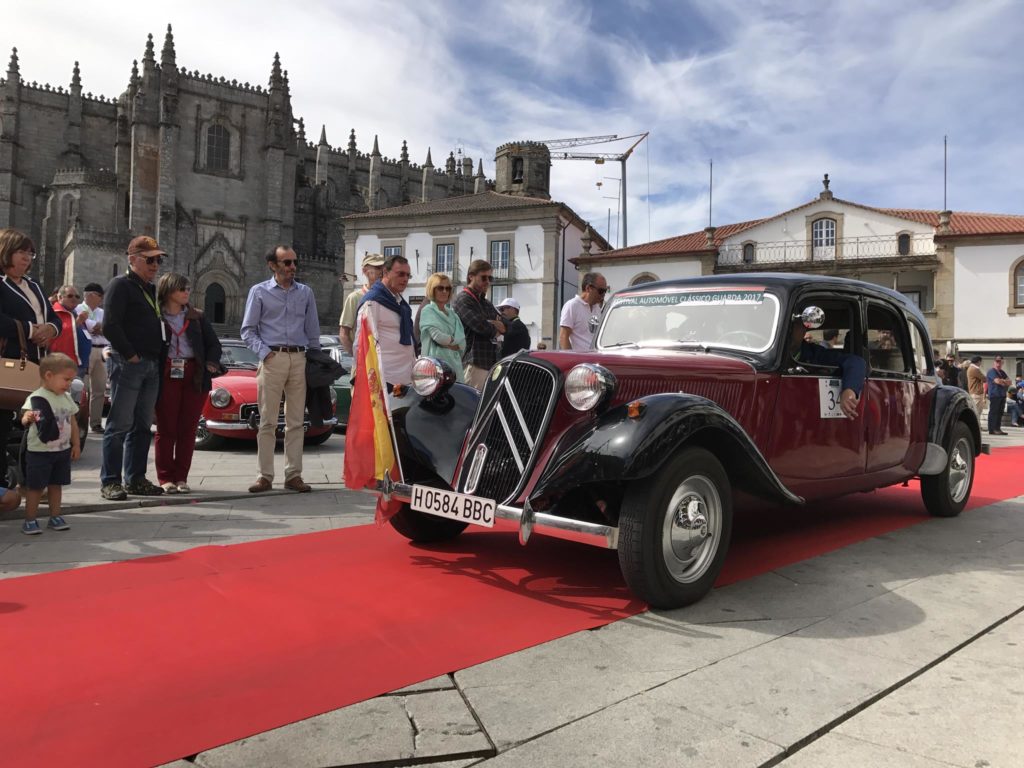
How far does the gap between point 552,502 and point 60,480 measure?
3.43m

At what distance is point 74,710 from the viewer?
234cm

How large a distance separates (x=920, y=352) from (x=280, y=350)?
5.30 meters

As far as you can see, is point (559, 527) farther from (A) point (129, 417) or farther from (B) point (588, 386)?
(A) point (129, 417)

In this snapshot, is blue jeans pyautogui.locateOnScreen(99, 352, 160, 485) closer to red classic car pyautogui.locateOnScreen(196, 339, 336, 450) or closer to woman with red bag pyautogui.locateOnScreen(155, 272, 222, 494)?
woman with red bag pyautogui.locateOnScreen(155, 272, 222, 494)

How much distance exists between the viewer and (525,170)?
51.1 meters

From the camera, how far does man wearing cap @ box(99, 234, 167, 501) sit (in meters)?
5.63

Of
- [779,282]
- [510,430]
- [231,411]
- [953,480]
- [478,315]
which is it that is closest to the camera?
[510,430]

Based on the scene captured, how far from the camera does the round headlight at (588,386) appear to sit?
354 cm

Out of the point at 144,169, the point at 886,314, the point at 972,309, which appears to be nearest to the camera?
the point at 886,314

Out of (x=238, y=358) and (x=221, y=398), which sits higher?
(x=238, y=358)

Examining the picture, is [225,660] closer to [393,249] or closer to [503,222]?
[503,222]

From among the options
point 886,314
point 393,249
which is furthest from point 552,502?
point 393,249

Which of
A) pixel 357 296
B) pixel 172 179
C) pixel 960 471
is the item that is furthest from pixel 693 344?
pixel 172 179

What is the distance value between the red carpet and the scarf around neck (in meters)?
1.67
